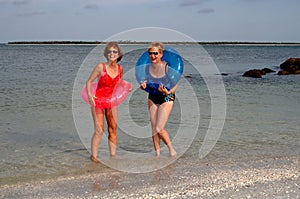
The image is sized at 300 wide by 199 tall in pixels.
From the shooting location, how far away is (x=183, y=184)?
640cm

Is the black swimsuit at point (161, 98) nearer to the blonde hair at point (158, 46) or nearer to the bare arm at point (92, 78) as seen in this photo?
the blonde hair at point (158, 46)

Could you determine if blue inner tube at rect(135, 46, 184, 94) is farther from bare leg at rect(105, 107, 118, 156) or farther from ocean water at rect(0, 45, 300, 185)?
bare leg at rect(105, 107, 118, 156)

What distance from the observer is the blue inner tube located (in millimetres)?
7371

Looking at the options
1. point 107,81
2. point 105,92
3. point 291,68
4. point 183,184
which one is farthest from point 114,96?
point 291,68

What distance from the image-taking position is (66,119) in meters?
12.3

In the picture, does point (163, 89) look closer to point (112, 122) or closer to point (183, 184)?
point (112, 122)

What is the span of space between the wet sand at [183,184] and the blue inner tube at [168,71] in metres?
1.36

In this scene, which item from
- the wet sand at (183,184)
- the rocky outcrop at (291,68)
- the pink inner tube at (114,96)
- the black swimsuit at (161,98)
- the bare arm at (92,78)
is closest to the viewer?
the wet sand at (183,184)

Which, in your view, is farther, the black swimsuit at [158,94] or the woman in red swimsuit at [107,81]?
the black swimsuit at [158,94]

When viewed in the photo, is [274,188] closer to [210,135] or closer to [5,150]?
[210,135]

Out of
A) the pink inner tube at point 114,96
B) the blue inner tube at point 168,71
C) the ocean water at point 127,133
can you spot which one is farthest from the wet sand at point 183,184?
the blue inner tube at point 168,71

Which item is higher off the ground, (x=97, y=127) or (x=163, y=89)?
(x=163, y=89)

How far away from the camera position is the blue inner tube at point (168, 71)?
290 inches

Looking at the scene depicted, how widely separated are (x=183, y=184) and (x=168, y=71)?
1.96 meters
